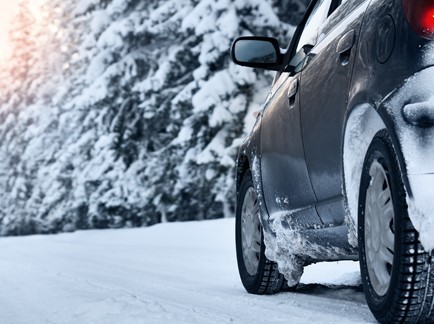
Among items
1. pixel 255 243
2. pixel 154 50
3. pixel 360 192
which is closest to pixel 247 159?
pixel 255 243

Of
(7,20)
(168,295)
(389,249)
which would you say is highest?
(7,20)

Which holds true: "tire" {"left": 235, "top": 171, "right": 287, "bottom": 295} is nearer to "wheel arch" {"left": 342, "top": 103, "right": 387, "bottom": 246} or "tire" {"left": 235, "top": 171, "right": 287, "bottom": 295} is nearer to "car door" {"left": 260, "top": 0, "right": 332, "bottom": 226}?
"car door" {"left": 260, "top": 0, "right": 332, "bottom": 226}

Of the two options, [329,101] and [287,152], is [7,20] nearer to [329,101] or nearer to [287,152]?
[287,152]

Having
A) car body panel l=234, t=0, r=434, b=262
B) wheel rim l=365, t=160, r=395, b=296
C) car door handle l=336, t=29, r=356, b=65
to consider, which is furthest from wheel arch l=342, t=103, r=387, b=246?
car door handle l=336, t=29, r=356, b=65

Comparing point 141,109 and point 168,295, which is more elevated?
point 141,109

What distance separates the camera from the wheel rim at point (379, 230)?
2750 mm

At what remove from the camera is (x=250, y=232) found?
17.0 feet

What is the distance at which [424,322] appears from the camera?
2652 millimetres

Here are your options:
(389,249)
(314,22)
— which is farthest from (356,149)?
(314,22)

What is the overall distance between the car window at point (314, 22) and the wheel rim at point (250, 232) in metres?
1.19

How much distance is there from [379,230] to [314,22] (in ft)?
5.96

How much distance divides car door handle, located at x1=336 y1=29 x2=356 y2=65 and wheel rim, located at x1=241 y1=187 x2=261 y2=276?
1.96 meters

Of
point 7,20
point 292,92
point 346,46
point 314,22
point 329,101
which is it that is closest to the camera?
point 346,46

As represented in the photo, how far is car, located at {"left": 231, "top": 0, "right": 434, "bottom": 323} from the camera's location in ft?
8.14
